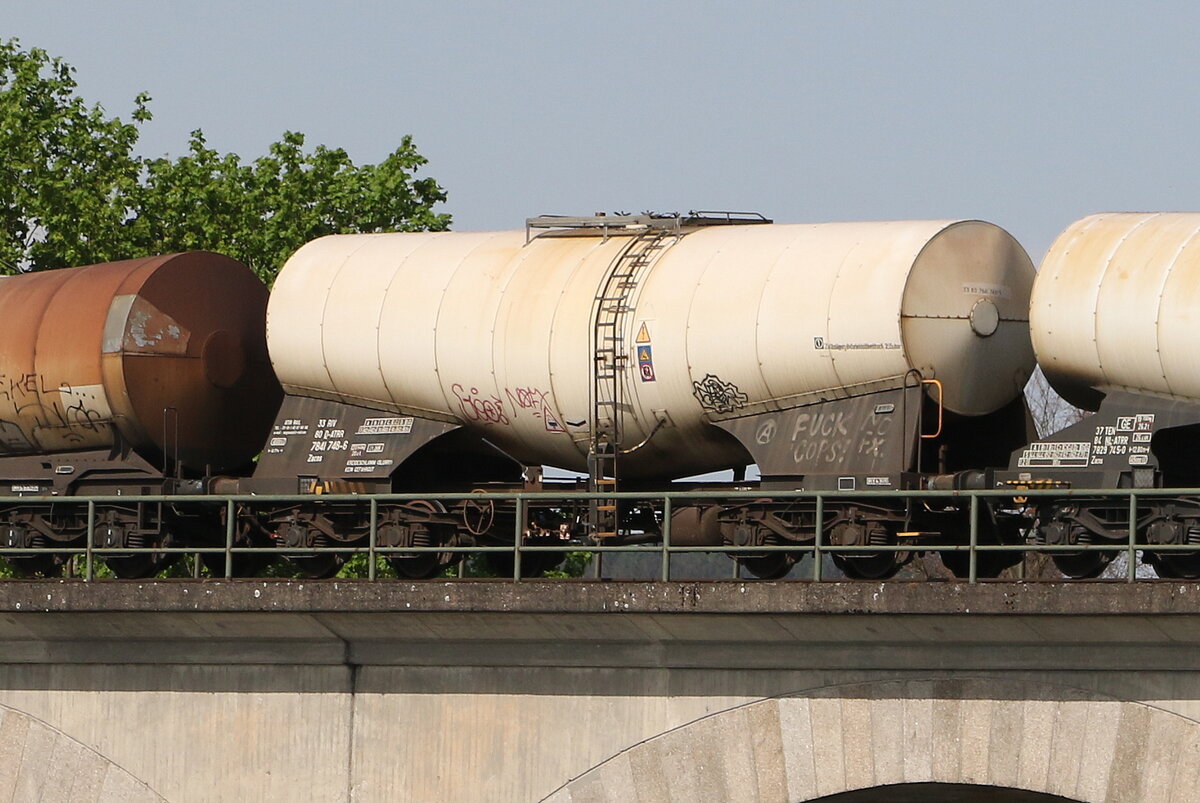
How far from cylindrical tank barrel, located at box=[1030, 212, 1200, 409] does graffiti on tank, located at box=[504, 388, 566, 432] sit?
15.4 feet

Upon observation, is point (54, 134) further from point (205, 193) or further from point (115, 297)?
point (115, 297)

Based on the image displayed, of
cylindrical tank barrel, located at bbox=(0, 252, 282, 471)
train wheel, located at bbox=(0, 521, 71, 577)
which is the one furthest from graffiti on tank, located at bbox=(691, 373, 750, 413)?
train wheel, located at bbox=(0, 521, 71, 577)

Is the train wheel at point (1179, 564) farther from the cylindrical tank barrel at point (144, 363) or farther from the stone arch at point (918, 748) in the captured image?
the cylindrical tank barrel at point (144, 363)

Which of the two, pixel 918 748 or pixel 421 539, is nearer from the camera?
pixel 918 748

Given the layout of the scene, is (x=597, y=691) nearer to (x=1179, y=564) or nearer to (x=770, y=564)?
(x=770, y=564)

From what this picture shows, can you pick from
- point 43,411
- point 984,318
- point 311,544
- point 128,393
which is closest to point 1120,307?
point 984,318

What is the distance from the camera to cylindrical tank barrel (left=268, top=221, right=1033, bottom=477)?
1909 centimetres

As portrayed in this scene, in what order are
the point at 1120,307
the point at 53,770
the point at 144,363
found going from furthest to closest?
the point at 144,363 → the point at 53,770 → the point at 1120,307

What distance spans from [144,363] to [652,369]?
573 cm

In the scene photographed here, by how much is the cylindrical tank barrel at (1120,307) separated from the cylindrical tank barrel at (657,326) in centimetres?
84

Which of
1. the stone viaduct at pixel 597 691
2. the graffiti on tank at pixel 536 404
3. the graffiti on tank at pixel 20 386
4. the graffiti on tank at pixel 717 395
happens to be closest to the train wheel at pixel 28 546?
the graffiti on tank at pixel 20 386

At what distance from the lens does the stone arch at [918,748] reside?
49.1ft

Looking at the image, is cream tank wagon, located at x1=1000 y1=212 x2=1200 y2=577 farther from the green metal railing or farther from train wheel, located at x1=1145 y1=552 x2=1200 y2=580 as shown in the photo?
the green metal railing

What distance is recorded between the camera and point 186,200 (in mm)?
38438
